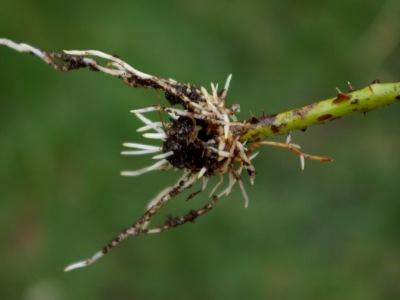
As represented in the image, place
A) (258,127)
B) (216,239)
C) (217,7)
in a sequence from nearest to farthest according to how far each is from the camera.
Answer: (258,127) → (216,239) → (217,7)

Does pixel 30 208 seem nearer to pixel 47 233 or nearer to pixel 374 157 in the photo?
pixel 47 233

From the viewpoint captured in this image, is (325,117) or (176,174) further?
(176,174)

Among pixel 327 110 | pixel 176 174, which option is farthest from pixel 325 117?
pixel 176 174

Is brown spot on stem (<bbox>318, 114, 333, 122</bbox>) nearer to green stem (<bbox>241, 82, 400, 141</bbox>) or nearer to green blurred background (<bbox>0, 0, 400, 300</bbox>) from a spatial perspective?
green stem (<bbox>241, 82, 400, 141</bbox>)

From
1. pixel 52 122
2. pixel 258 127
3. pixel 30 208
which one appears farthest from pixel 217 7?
pixel 258 127

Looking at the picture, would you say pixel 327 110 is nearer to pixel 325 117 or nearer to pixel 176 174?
pixel 325 117
